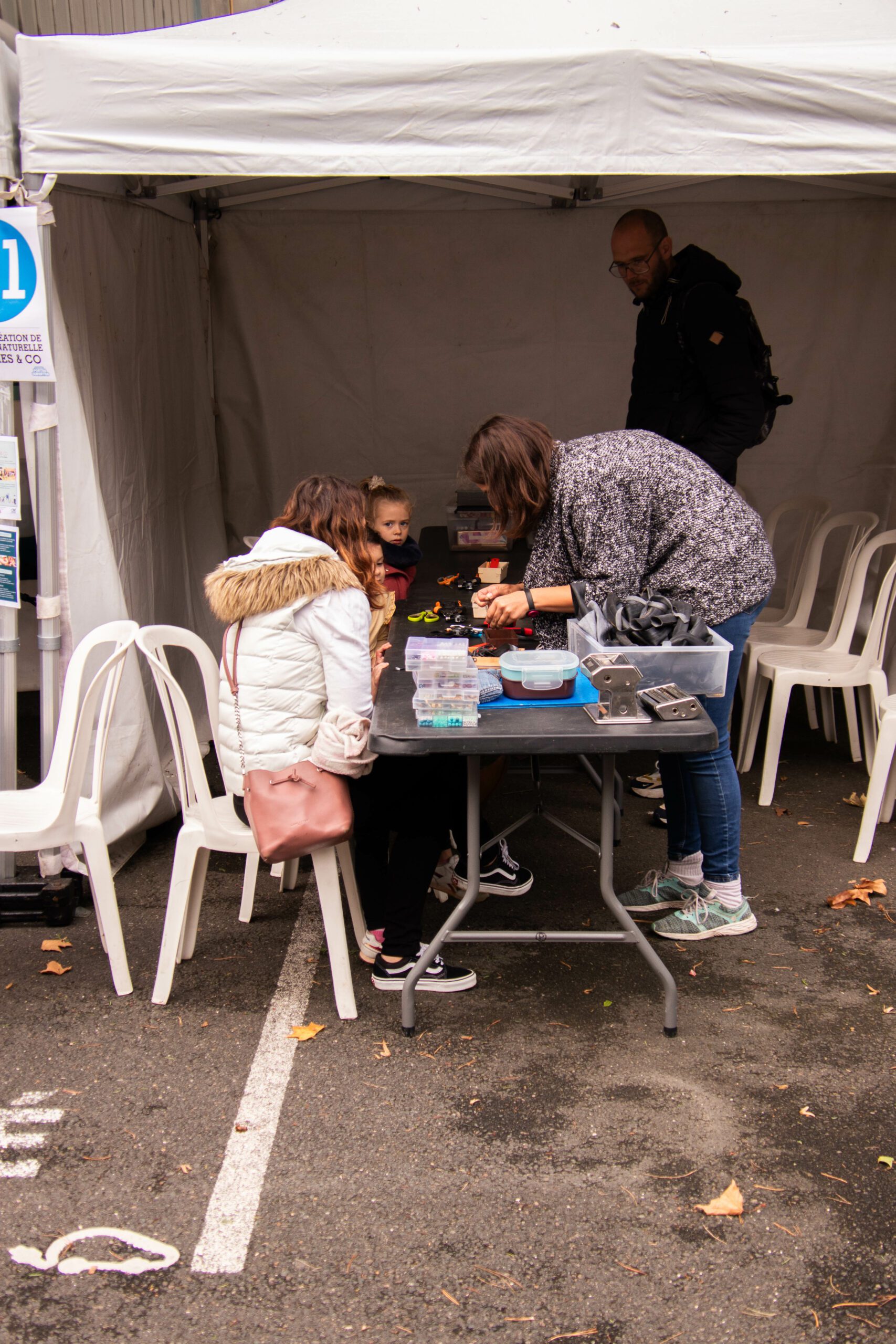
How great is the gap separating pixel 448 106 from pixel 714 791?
2.04m

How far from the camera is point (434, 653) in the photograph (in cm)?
249

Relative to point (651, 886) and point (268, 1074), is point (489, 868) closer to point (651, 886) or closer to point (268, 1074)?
point (651, 886)

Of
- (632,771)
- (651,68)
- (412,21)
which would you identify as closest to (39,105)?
(412,21)

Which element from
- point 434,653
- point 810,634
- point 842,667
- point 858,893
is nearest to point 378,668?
point 434,653

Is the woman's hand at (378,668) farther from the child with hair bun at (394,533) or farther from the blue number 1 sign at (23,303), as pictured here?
the blue number 1 sign at (23,303)

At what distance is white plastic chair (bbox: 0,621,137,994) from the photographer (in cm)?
281

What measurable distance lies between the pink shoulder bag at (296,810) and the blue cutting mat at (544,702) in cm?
44

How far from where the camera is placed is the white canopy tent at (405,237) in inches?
112

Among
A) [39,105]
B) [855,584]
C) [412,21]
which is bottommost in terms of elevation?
[855,584]

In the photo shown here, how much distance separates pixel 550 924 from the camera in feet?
10.9

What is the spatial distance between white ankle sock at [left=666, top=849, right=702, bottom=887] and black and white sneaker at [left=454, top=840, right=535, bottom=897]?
0.52 m

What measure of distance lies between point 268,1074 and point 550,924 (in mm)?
1092

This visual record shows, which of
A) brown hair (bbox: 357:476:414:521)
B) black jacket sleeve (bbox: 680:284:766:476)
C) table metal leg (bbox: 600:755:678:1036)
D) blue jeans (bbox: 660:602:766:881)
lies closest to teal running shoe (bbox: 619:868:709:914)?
blue jeans (bbox: 660:602:766:881)

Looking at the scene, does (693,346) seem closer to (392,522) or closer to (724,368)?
(724,368)
